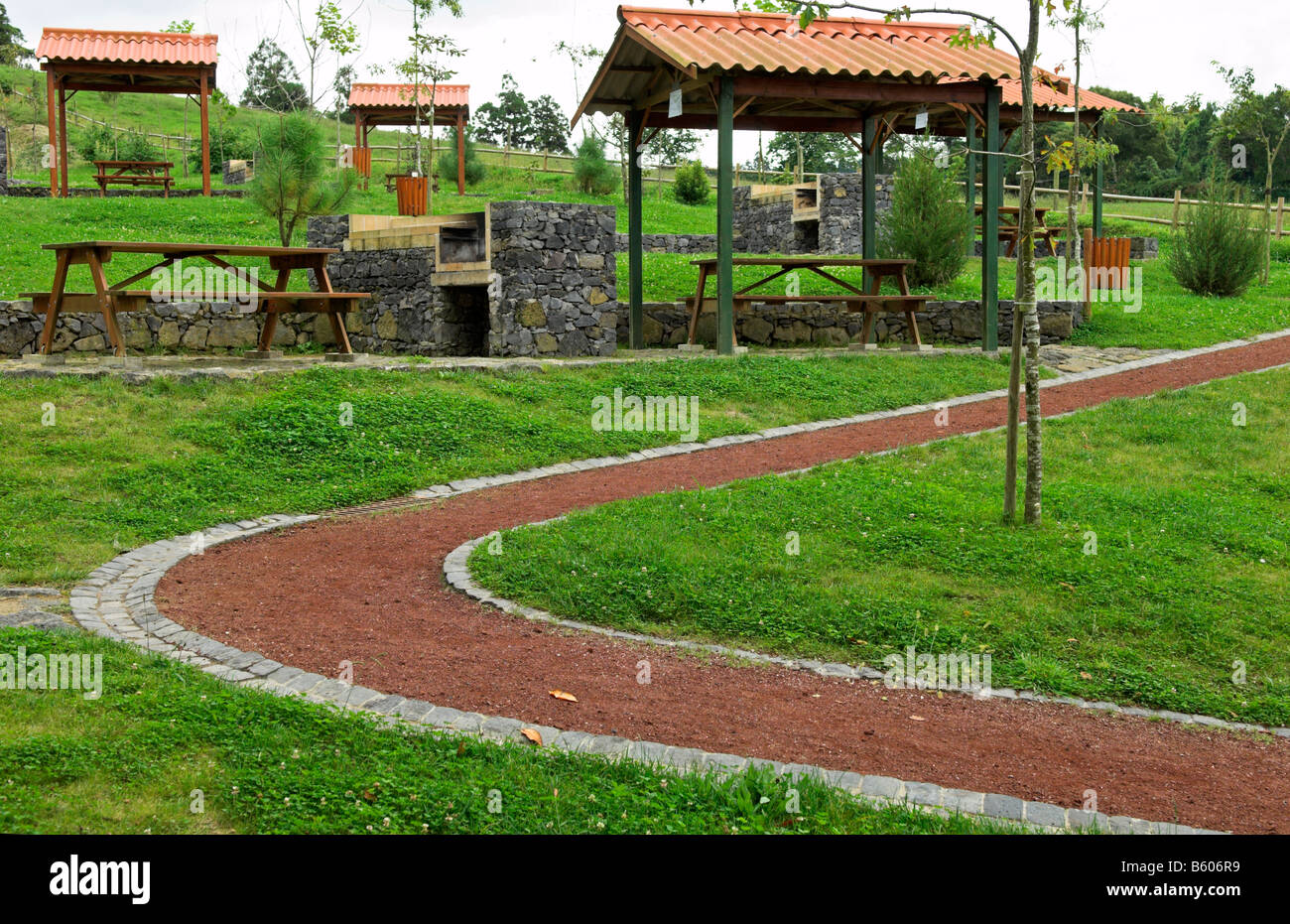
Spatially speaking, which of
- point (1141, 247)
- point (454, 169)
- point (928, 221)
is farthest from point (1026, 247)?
point (454, 169)

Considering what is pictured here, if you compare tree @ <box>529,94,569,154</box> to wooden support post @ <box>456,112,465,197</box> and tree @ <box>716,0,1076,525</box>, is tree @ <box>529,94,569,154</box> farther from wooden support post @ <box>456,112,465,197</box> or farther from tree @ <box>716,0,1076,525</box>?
tree @ <box>716,0,1076,525</box>

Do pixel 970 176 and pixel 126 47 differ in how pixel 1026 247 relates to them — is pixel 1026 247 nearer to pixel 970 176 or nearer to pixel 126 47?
pixel 970 176

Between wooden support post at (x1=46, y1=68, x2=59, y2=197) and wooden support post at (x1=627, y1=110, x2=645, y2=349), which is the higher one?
wooden support post at (x1=46, y1=68, x2=59, y2=197)

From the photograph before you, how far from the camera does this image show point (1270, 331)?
54.4ft

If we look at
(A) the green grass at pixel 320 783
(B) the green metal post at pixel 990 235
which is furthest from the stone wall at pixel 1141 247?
(A) the green grass at pixel 320 783

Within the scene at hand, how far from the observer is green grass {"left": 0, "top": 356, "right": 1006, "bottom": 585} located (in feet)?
25.7

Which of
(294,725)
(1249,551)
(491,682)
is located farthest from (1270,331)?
(294,725)

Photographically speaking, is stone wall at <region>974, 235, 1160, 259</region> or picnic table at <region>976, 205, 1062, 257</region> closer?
picnic table at <region>976, 205, 1062, 257</region>

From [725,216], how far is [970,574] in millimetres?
7954

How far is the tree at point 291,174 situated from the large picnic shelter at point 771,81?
520 cm

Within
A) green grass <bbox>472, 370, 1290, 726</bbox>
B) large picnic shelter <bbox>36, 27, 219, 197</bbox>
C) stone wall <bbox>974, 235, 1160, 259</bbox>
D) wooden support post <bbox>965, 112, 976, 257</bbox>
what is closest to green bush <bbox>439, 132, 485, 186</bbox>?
large picnic shelter <bbox>36, 27, 219, 197</bbox>

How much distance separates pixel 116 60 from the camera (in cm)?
2459

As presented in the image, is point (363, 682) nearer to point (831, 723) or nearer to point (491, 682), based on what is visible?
point (491, 682)

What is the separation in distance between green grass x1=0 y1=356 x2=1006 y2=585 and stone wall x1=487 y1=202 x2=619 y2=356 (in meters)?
1.38
